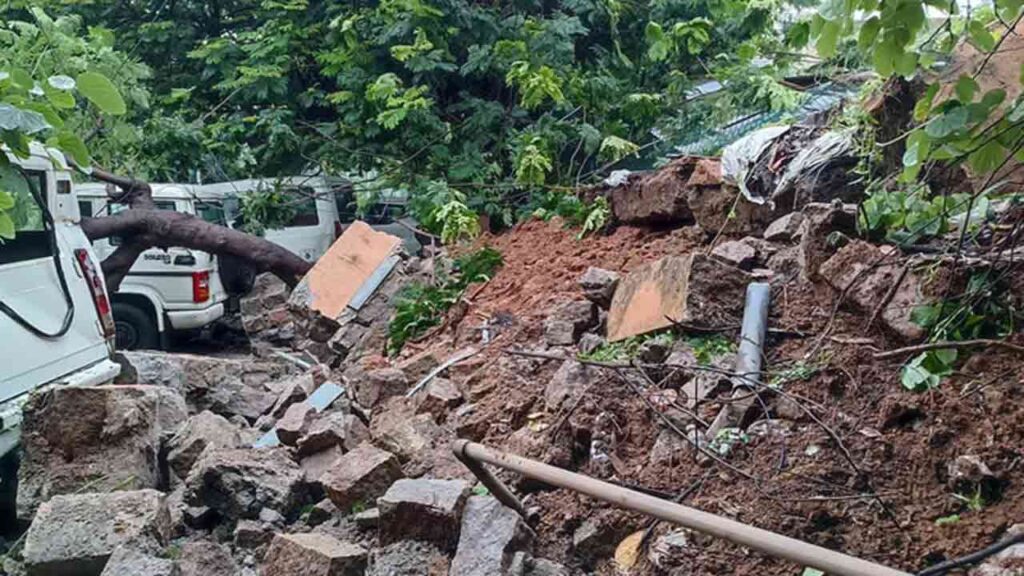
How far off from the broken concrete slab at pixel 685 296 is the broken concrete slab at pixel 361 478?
144cm

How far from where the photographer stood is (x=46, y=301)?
14.9 ft

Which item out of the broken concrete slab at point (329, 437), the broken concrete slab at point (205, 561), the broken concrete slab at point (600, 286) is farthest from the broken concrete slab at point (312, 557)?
the broken concrete slab at point (600, 286)

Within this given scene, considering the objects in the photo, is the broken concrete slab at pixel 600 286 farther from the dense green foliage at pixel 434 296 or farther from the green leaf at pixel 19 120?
the green leaf at pixel 19 120

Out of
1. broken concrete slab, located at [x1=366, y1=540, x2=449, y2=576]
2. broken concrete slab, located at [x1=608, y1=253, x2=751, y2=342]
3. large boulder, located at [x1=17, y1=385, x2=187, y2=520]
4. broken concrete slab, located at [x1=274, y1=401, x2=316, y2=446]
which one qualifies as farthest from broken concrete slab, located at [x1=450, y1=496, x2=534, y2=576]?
large boulder, located at [x1=17, y1=385, x2=187, y2=520]

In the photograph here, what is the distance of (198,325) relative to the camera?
373 inches

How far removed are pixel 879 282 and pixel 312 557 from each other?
2.54 metres

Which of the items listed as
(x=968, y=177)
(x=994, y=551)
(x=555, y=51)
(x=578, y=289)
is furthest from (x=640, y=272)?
(x=555, y=51)

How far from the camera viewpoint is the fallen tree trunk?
869cm

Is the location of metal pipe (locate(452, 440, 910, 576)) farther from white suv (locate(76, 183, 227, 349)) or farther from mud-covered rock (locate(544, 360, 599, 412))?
white suv (locate(76, 183, 227, 349))

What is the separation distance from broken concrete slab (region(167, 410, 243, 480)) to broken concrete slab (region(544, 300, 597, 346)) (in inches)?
75.1

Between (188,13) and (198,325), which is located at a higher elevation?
(188,13)

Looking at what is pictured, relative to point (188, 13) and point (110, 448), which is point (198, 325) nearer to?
point (188, 13)

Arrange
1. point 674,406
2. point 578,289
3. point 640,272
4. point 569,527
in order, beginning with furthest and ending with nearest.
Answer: point 578,289
point 640,272
point 674,406
point 569,527

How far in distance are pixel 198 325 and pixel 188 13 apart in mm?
4685
